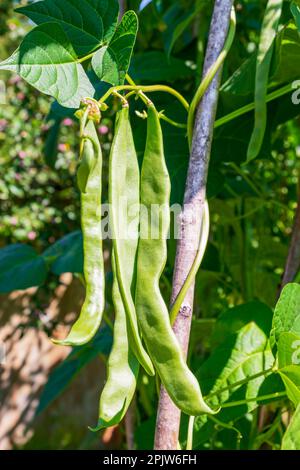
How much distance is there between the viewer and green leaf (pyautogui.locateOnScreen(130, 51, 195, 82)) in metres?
0.87

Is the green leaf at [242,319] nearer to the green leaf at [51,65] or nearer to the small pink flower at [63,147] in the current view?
the green leaf at [51,65]

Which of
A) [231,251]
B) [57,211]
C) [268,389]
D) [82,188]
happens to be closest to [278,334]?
[268,389]

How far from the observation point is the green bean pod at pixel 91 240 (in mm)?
449

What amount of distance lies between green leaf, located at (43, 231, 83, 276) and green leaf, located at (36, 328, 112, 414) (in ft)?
0.50

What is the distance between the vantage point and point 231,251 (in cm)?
117

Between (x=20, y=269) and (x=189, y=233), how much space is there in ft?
1.70

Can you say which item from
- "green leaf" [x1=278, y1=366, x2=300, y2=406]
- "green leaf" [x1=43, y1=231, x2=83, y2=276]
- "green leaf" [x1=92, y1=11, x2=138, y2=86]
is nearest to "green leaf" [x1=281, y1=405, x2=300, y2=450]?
"green leaf" [x1=278, y1=366, x2=300, y2=406]

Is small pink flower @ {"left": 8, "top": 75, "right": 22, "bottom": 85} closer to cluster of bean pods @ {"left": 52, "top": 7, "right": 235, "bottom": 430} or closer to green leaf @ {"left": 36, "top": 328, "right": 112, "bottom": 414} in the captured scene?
green leaf @ {"left": 36, "top": 328, "right": 112, "bottom": 414}

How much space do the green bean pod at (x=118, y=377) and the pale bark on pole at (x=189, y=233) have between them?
0.04 meters

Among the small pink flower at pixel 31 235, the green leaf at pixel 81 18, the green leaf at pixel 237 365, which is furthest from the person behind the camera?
the small pink flower at pixel 31 235

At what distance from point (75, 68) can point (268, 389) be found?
396mm

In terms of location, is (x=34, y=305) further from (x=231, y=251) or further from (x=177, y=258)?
(x=177, y=258)

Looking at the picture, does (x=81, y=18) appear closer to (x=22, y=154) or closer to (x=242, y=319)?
(x=242, y=319)

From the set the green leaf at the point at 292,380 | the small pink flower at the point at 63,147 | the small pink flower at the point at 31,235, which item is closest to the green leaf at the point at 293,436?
the green leaf at the point at 292,380
